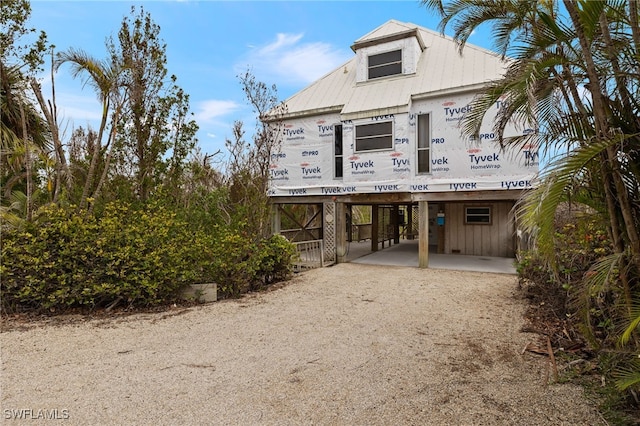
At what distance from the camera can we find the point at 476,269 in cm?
980

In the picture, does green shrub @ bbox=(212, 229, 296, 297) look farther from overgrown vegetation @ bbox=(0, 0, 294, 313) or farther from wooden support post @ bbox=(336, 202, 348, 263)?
wooden support post @ bbox=(336, 202, 348, 263)

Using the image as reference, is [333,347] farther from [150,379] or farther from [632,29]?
[632,29]

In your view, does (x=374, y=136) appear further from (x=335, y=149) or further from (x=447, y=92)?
(x=447, y=92)

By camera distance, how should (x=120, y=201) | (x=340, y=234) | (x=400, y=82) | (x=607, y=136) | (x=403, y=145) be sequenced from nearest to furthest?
(x=607, y=136)
(x=120, y=201)
(x=403, y=145)
(x=400, y=82)
(x=340, y=234)

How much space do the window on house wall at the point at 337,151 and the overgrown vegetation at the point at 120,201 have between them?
9.30 feet

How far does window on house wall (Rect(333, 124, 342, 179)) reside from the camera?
11.2 metres

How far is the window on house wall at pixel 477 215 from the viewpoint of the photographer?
12.6 meters

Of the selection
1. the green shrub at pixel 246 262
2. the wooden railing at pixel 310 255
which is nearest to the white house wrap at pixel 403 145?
the wooden railing at pixel 310 255

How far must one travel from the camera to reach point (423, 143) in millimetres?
10102

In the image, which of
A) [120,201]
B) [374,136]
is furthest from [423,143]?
[120,201]

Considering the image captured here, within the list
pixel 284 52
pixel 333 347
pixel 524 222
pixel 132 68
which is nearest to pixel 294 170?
pixel 284 52

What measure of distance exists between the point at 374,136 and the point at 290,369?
8139 mm

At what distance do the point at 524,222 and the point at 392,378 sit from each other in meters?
1.92

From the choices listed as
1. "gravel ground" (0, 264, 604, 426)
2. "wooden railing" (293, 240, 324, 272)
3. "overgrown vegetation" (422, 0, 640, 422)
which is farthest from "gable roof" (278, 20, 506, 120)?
"overgrown vegetation" (422, 0, 640, 422)
